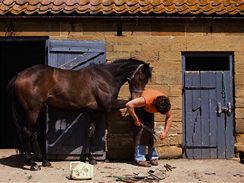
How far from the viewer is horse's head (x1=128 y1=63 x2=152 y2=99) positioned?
25.9ft

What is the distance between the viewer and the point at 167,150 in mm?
8695

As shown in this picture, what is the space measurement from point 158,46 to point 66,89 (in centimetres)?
234

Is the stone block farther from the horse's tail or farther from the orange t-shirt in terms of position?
the horse's tail

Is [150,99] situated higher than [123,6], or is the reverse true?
[123,6]

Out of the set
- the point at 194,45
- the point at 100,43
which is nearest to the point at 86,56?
the point at 100,43

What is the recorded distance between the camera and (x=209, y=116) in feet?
28.6

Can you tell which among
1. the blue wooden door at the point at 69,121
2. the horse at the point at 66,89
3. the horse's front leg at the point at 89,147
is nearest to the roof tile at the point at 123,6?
the blue wooden door at the point at 69,121

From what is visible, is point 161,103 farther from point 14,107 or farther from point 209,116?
point 14,107

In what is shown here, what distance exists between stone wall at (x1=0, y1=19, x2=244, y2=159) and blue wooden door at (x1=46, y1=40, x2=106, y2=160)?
40 cm

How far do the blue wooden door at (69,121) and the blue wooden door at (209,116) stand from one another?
6.44ft

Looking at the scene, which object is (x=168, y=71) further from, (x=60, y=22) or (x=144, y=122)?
(x=60, y=22)

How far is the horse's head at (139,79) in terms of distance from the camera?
790cm

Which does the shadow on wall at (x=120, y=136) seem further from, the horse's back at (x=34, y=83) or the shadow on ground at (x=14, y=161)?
the shadow on ground at (x=14, y=161)

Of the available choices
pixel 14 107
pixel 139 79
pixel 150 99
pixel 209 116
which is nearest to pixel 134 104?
pixel 150 99
